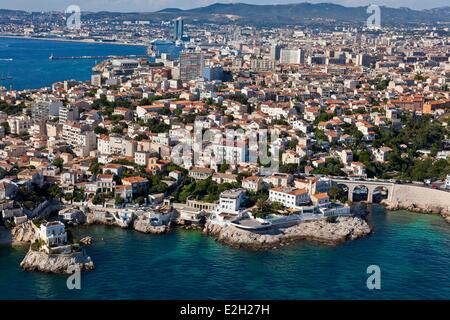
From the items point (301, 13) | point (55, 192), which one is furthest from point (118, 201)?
point (301, 13)

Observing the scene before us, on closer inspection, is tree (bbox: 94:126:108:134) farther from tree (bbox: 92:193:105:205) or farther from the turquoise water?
the turquoise water

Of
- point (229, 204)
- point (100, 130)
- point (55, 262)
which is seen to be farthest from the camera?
point (100, 130)

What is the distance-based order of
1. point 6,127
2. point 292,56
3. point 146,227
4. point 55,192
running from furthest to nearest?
point 292,56 < point 6,127 < point 55,192 < point 146,227

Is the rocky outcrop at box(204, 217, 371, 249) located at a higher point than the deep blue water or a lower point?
lower

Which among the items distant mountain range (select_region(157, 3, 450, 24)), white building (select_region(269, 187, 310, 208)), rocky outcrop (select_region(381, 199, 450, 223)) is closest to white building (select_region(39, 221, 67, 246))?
white building (select_region(269, 187, 310, 208))

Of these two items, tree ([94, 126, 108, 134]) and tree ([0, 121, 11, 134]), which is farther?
tree ([0, 121, 11, 134])

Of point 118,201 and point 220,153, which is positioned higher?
point 220,153

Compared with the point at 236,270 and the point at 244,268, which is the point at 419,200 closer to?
the point at 244,268

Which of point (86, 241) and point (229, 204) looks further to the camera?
point (229, 204)
